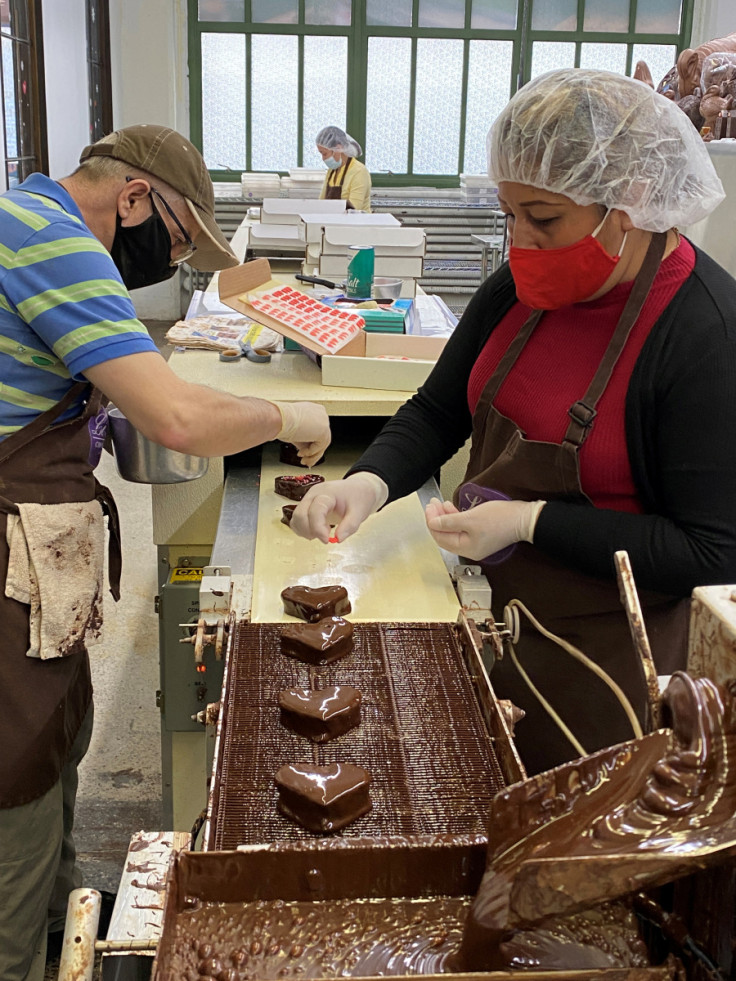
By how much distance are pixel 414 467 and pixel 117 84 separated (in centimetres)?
805

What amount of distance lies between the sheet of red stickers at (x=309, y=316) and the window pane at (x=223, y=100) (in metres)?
6.96

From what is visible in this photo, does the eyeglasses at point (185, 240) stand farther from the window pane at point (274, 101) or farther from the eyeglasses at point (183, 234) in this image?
the window pane at point (274, 101)

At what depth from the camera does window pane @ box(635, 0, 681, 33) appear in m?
9.09

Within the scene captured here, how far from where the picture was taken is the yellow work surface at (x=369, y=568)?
1.56m

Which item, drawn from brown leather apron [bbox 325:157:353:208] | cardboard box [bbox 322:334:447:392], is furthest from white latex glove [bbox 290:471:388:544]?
brown leather apron [bbox 325:157:353:208]

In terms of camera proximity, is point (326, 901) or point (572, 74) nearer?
point (326, 901)

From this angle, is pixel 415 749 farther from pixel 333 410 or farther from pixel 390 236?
pixel 390 236

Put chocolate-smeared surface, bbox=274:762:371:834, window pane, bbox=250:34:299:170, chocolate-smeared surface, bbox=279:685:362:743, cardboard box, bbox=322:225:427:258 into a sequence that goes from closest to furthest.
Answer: chocolate-smeared surface, bbox=274:762:371:834 → chocolate-smeared surface, bbox=279:685:362:743 → cardboard box, bbox=322:225:427:258 → window pane, bbox=250:34:299:170

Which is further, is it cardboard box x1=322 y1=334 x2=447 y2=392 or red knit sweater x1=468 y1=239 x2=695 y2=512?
cardboard box x1=322 y1=334 x2=447 y2=392

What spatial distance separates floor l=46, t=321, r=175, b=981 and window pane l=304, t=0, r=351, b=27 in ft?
21.8

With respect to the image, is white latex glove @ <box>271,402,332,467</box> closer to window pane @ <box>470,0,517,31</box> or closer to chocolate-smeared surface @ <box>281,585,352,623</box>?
chocolate-smeared surface @ <box>281,585,352,623</box>

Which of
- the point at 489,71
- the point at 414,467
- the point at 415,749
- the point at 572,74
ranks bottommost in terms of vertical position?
the point at 415,749

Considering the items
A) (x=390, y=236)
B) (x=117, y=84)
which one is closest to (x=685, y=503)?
(x=390, y=236)

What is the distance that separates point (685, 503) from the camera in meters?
1.38
